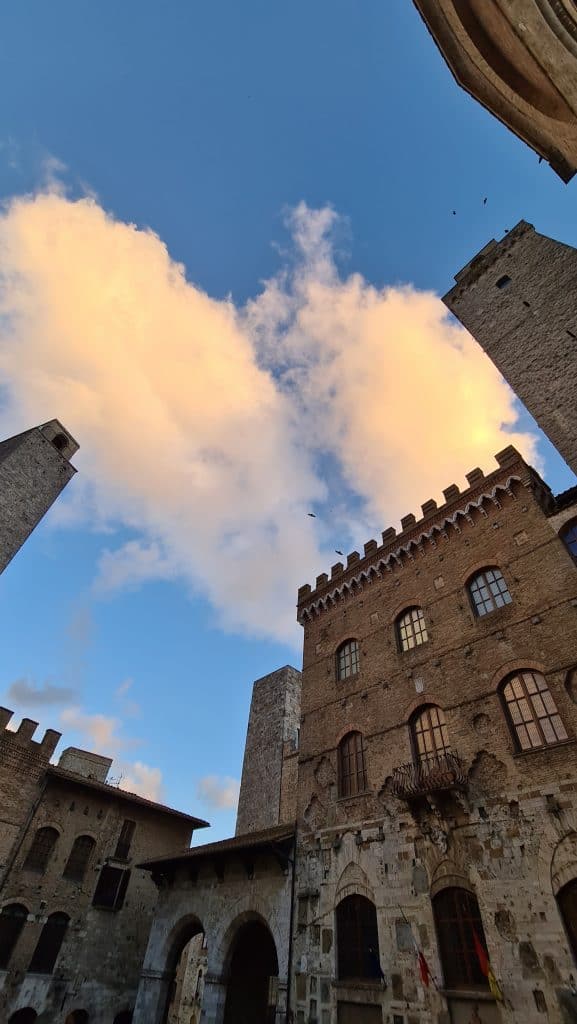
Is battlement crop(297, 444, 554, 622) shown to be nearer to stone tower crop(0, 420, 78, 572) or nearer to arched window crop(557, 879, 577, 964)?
arched window crop(557, 879, 577, 964)

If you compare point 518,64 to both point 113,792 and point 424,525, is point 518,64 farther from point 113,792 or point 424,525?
point 113,792

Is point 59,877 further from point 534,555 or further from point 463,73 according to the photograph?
point 463,73

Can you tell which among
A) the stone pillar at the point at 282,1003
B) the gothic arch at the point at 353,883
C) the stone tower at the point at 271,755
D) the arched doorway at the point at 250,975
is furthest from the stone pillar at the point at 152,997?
the gothic arch at the point at 353,883

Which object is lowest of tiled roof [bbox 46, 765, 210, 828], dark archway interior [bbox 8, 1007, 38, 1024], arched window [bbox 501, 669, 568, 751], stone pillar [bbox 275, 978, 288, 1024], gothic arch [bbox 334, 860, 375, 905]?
dark archway interior [bbox 8, 1007, 38, 1024]

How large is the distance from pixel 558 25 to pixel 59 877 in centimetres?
2445

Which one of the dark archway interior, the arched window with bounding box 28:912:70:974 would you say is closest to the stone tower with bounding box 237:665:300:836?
the arched window with bounding box 28:912:70:974

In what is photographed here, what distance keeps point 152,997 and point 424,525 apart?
56.2 feet

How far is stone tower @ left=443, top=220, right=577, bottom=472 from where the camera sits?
28.6ft

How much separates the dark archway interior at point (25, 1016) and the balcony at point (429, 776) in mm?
13988

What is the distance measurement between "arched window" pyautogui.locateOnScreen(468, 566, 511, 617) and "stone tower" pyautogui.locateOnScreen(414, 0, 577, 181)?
8.90m

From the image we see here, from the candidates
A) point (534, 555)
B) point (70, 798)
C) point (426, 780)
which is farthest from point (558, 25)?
point (70, 798)

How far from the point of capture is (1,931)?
51.8 ft

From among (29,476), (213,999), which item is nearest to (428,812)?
(213,999)

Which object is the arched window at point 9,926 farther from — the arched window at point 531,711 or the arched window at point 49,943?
the arched window at point 531,711
